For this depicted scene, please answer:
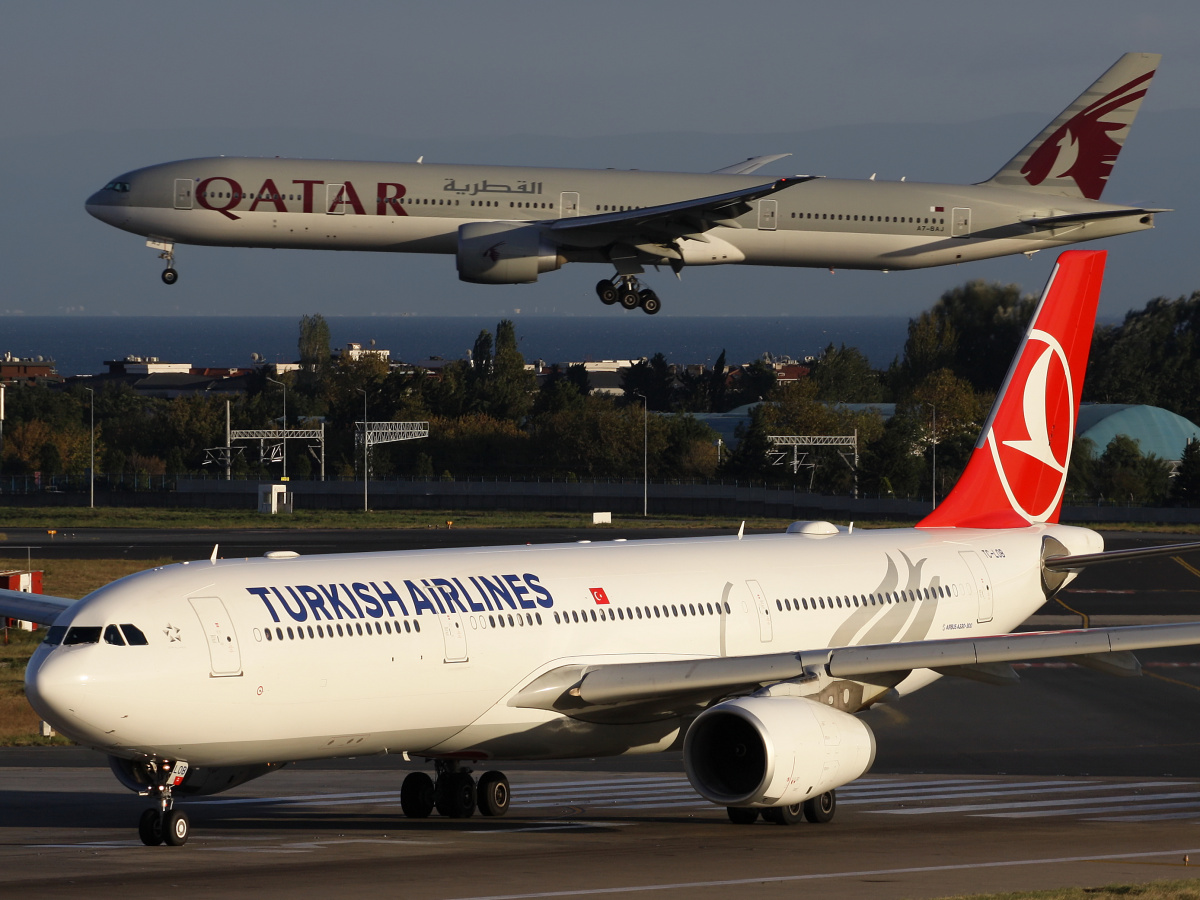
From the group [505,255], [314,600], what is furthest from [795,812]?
[505,255]

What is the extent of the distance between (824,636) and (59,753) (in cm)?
1797

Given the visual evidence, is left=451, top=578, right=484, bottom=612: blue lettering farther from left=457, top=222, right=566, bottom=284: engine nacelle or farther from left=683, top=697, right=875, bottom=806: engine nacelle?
left=457, top=222, right=566, bottom=284: engine nacelle

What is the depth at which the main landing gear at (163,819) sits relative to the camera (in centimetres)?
2289

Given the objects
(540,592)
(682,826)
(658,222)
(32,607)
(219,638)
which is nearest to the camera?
(219,638)

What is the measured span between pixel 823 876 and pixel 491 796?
808cm

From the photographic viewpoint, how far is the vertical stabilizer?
61.0 metres

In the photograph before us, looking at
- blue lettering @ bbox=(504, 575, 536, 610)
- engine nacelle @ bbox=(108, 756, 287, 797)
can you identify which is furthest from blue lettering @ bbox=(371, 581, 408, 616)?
engine nacelle @ bbox=(108, 756, 287, 797)

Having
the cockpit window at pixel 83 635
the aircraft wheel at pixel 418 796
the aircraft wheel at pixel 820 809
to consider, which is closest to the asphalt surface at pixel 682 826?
the aircraft wheel at pixel 820 809

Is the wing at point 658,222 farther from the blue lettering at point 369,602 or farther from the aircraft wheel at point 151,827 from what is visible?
the aircraft wheel at point 151,827

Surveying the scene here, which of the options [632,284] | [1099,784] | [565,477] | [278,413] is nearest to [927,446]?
[565,477]

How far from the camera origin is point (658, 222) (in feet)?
170

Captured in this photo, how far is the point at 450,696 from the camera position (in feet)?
80.3

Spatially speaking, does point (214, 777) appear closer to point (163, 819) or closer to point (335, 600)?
point (163, 819)

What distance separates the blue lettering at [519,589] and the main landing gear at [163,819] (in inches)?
223
